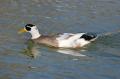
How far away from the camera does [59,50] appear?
54.1 feet

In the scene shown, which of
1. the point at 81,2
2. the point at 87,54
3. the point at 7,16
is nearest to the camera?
the point at 87,54

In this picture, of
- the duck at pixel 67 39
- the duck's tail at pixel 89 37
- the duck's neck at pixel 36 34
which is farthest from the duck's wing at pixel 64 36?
the duck's neck at pixel 36 34

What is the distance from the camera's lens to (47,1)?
68.4 ft

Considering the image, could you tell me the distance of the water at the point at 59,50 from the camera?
13891mm

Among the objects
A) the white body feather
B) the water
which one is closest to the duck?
the white body feather

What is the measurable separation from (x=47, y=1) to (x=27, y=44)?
4.32 meters

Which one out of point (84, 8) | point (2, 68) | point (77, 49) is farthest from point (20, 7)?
point (2, 68)

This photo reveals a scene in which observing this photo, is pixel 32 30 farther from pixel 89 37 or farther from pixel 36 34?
pixel 89 37

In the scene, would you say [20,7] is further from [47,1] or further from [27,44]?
[27,44]

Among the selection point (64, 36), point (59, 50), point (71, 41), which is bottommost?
point (59, 50)

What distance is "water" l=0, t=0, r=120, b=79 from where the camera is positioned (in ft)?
45.6

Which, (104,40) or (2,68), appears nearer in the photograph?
(2,68)

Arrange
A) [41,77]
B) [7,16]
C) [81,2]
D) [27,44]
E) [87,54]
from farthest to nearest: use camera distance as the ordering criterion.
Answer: [81,2]
[7,16]
[27,44]
[87,54]
[41,77]

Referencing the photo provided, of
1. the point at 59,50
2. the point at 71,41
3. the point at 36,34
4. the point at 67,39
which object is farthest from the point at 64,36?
the point at 36,34
